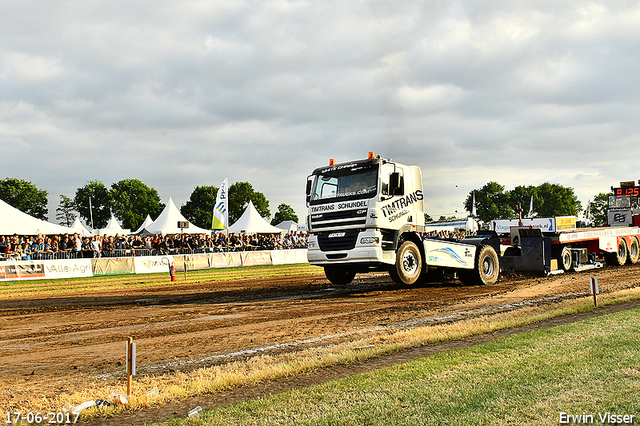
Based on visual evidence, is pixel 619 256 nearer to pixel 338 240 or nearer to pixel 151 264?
pixel 338 240

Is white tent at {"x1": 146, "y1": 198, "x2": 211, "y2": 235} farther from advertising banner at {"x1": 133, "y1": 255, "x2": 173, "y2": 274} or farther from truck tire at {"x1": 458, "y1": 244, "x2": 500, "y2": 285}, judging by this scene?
truck tire at {"x1": 458, "y1": 244, "x2": 500, "y2": 285}

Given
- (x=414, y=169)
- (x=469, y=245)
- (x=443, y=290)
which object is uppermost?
(x=414, y=169)

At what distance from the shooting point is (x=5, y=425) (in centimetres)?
416

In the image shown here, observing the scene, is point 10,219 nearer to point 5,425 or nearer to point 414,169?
point 414,169

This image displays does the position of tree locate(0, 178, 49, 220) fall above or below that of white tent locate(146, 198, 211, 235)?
above

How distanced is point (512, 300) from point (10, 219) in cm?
2978

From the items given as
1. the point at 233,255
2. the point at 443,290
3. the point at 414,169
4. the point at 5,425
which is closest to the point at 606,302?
the point at 443,290

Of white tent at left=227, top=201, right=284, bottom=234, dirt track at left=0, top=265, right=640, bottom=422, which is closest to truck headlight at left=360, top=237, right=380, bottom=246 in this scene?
dirt track at left=0, top=265, right=640, bottom=422

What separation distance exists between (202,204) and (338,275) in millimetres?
98812

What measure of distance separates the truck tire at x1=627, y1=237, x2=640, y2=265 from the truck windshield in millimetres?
14704

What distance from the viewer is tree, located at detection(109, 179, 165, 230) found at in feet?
344

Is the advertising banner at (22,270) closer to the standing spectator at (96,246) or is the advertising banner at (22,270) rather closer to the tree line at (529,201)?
the standing spectator at (96,246)

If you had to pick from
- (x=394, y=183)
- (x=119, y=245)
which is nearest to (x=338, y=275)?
(x=394, y=183)

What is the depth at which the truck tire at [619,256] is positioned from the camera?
2023cm
